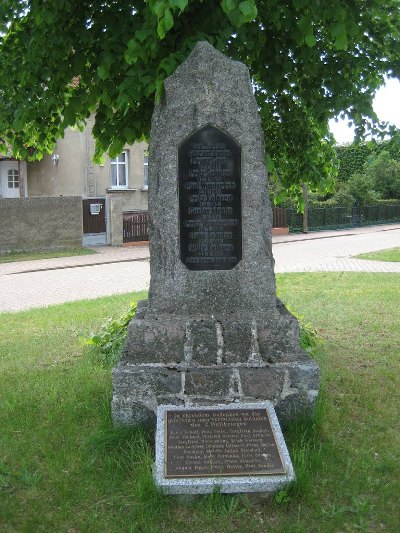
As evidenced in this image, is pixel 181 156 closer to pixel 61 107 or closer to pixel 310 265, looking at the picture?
pixel 61 107

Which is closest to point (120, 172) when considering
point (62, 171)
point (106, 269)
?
point (62, 171)

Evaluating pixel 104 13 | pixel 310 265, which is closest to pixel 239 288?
pixel 104 13

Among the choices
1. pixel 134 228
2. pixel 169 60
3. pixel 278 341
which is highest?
pixel 169 60

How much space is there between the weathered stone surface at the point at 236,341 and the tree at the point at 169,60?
137 centimetres

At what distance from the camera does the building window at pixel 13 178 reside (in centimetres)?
2438

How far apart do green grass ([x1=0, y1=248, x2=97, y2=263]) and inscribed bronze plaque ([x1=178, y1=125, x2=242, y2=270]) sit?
47.0 ft

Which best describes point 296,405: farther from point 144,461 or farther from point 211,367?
point 144,461

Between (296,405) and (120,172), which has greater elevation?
(120,172)

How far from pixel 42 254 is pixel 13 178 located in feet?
21.9

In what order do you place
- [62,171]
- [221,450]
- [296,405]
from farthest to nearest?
[62,171] < [296,405] < [221,450]

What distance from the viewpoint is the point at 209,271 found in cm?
451

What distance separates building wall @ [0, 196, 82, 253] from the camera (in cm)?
1898

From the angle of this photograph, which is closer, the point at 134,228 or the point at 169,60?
the point at 169,60

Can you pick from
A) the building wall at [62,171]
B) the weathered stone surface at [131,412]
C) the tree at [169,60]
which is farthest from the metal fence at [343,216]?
the weathered stone surface at [131,412]
